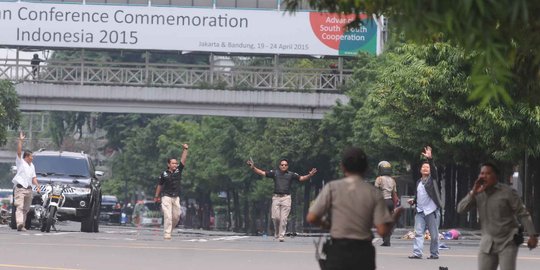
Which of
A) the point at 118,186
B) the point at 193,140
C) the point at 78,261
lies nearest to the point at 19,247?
the point at 78,261

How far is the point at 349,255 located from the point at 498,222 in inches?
120

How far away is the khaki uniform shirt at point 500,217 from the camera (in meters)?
13.9

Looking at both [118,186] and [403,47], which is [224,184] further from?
[403,47]

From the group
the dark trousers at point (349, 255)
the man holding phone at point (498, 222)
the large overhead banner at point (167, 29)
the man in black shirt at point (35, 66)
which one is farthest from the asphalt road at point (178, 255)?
the man in black shirt at point (35, 66)

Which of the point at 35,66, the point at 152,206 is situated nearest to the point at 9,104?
the point at 35,66

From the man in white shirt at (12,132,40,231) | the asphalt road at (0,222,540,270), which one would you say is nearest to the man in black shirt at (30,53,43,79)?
the man in white shirt at (12,132,40,231)

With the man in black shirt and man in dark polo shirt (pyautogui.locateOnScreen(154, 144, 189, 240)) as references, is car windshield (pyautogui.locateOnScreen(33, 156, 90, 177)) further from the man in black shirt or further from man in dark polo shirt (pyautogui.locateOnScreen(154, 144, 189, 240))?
the man in black shirt

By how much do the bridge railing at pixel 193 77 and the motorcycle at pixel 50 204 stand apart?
30793mm

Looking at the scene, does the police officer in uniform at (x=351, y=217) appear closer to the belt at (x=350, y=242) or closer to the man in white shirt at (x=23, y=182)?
the belt at (x=350, y=242)

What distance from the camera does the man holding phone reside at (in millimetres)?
13805

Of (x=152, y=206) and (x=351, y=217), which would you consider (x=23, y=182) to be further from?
(x=152, y=206)

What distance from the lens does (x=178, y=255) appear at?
76.4 feet

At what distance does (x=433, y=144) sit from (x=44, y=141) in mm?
85276

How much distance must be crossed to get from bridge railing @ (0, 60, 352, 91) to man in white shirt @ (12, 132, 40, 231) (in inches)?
1250
